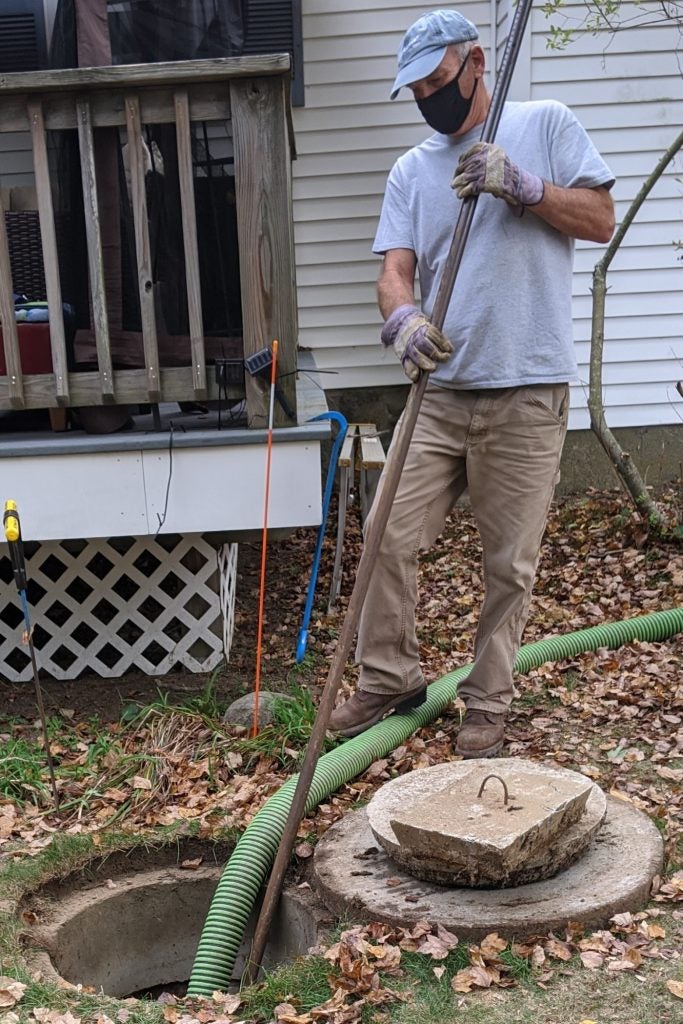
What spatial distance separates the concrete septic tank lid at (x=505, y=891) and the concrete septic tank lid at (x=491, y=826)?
44mm

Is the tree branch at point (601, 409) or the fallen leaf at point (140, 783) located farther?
the tree branch at point (601, 409)

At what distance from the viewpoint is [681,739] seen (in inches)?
151

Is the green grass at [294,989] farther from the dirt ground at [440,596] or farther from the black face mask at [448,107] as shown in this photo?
the black face mask at [448,107]

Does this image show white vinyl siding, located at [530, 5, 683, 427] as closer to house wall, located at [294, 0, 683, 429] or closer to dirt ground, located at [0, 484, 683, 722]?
house wall, located at [294, 0, 683, 429]

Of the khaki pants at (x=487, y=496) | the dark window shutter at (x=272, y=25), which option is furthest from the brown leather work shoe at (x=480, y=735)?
the dark window shutter at (x=272, y=25)

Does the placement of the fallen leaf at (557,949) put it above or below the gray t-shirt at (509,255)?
below

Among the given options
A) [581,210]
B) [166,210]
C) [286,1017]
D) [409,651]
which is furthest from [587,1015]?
[166,210]

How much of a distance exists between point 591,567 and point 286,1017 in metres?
4.00

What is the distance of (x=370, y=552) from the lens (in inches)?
124

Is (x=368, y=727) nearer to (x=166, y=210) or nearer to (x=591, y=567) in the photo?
(x=166, y=210)

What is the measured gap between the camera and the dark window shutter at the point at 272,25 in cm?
704

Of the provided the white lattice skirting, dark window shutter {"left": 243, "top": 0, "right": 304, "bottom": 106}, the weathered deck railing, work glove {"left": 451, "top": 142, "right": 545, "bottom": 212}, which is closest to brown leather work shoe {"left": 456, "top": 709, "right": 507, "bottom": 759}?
the weathered deck railing

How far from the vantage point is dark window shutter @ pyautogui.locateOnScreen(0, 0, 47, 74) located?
681 cm

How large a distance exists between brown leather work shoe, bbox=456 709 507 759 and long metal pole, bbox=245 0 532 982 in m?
0.77
